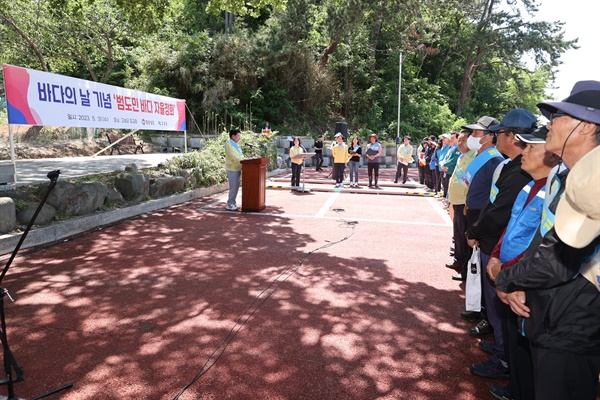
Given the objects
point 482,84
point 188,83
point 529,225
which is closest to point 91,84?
point 529,225

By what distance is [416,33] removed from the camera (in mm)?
28156

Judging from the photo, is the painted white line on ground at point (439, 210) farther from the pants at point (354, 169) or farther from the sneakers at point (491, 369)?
the sneakers at point (491, 369)

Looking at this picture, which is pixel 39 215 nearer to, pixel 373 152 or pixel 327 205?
pixel 327 205

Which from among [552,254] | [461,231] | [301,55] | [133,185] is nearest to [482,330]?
[461,231]

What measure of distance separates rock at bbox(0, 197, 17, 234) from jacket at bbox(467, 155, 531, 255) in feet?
20.9

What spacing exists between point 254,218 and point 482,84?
32808 millimetres

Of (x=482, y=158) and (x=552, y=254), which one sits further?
(x=482, y=158)

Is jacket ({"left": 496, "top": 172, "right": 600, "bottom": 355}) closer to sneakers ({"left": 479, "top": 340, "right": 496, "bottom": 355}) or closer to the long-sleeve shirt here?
sneakers ({"left": 479, "top": 340, "right": 496, "bottom": 355})

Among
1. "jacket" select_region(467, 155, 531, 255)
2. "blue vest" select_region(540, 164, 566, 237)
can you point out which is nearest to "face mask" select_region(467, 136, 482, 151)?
"jacket" select_region(467, 155, 531, 255)

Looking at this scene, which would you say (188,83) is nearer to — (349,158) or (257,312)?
(349,158)

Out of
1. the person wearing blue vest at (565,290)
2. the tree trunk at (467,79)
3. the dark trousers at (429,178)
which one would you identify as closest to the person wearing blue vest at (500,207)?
the person wearing blue vest at (565,290)

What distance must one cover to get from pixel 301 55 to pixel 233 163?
18178 mm

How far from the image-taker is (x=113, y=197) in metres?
8.50

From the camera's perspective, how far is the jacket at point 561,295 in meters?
1.82
